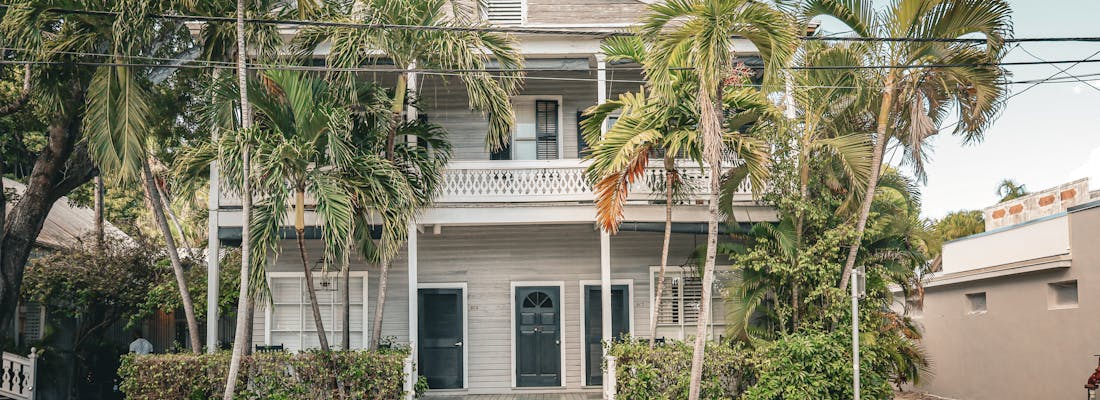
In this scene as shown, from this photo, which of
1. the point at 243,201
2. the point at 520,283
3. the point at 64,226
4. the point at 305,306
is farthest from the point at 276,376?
the point at 64,226

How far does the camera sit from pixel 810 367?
14.0 meters

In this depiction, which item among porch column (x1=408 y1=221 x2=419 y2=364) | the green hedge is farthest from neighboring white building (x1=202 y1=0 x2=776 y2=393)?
the green hedge

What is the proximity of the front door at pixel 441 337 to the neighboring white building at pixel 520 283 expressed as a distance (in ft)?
0.06

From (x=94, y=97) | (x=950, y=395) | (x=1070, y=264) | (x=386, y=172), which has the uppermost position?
(x=94, y=97)

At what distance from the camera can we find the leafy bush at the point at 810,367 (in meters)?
13.8

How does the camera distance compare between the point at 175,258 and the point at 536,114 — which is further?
the point at 536,114

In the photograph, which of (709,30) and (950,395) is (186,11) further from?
(950,395)

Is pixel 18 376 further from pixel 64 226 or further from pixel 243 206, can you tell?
pixel 64 226

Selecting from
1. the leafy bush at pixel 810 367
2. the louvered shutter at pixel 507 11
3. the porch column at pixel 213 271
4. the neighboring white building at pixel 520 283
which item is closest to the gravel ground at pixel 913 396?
the neighboring white building at pixel 520 283

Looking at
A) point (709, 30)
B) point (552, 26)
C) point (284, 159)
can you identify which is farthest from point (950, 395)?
point (284, 159)

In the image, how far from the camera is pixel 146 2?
13250 mm

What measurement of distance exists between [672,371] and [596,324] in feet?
13.2

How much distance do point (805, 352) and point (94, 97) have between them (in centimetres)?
1039

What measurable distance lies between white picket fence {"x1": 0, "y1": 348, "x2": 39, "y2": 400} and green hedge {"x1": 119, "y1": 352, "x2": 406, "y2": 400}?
4.18 meters
